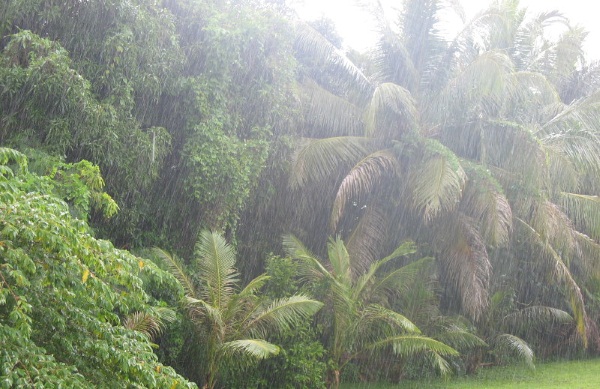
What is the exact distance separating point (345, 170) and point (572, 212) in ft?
15.9

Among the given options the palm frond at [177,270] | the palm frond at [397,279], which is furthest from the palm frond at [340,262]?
the palm frond at [177,270]

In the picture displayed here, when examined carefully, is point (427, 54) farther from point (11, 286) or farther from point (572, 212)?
point (11, 286)

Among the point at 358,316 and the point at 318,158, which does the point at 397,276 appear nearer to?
the point at 358,316

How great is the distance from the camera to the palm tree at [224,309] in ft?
31.1

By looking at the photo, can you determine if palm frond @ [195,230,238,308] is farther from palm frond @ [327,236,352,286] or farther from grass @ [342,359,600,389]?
grass @ [342,359,600,389]

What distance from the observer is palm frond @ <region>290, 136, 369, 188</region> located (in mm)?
12836

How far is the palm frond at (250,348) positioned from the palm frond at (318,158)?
14.4 ft

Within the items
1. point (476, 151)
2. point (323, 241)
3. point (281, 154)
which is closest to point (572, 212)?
point (476, 151)

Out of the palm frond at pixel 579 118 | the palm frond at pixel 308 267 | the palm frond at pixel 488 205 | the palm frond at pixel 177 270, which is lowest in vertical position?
the palm frond at pixel 177 270

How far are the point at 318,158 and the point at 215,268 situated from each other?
394 centimetres

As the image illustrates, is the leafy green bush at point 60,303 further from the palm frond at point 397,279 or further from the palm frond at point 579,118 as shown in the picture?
the palm frond at point 579,118

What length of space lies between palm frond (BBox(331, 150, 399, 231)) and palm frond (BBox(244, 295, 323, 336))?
263 centimetres

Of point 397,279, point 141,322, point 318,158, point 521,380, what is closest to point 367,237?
point 397,279

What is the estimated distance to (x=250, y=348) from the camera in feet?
28.6
